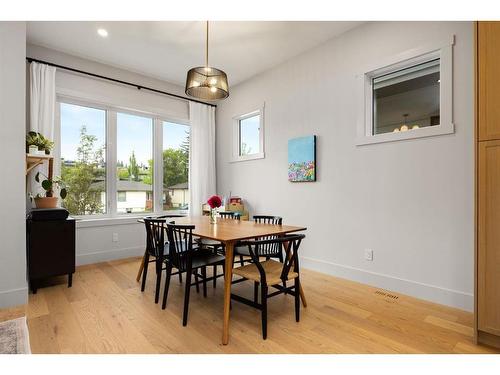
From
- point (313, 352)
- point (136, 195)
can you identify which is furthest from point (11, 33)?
point (313, 352)

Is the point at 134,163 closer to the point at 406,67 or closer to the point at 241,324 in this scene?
the point at 241,324

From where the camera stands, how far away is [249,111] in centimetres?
466

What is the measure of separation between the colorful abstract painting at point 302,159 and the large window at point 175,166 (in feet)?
6.90

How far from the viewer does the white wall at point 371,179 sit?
8.26 feet

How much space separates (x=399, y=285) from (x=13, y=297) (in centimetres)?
377

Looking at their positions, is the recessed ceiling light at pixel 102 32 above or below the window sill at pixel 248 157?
above

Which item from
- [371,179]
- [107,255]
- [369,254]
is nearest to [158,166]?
[107,255]

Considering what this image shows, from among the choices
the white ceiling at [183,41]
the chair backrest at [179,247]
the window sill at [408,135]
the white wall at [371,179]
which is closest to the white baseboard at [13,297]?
the chair backrest at [179,247]

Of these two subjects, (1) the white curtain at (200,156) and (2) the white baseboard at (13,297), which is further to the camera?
(1) the white curtain at (200,156)

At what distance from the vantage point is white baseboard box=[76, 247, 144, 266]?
393 cm

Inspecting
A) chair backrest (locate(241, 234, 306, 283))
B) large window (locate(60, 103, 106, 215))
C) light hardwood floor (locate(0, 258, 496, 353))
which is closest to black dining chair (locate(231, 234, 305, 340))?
chair backrest (locate(241, 234, 306, 283))

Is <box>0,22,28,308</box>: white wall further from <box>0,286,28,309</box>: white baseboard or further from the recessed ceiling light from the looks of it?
the recessed ceiling light

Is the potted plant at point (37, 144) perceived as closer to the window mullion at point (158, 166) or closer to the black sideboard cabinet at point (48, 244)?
the black sideboard cabinet at point (48, 244)
